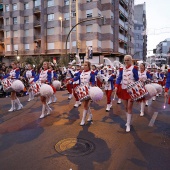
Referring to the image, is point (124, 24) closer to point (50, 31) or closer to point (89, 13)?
point (89, 13)

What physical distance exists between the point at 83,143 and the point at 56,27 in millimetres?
34275

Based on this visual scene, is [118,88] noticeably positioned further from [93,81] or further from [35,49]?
[35,49]

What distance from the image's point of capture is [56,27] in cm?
3625

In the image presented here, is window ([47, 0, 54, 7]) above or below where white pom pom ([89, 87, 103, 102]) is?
above

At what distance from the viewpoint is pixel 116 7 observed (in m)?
38.2

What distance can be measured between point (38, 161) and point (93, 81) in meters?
3.18

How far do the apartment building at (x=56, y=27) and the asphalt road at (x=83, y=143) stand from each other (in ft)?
95.0

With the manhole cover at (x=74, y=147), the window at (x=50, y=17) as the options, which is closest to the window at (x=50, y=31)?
the window at (x=50, y=17)

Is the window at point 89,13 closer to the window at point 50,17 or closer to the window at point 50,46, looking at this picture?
the window at point 50,17

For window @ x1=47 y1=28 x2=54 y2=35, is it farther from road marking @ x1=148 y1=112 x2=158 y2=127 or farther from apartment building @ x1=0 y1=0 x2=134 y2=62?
road marking @ x1=148 y1=112 x2=158 y2=127

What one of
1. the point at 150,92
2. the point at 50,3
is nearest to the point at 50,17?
the point at 50,3

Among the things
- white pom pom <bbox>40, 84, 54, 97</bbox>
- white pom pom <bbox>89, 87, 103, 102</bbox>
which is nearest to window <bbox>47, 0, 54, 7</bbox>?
white pom pom <bbox>40, 84, 54, 97</bbox>

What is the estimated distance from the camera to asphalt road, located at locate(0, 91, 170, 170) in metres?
3.62

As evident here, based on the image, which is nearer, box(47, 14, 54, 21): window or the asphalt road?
the asphalt road
